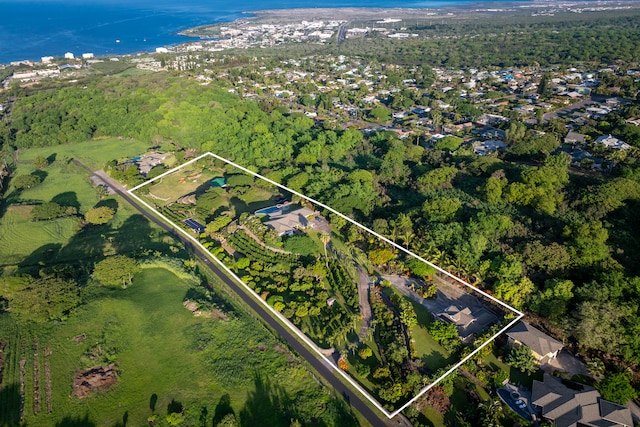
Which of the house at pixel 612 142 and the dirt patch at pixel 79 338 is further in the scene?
the house at pixel 612 142

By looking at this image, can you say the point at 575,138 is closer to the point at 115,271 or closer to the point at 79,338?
the point at 115,271

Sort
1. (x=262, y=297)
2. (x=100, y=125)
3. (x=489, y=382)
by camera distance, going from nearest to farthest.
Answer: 1. (x=489, y=382)
2. (x=262, y=297)
3. (x=100, y=125)

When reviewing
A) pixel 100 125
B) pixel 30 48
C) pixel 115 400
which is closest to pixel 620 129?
pixel 115 400

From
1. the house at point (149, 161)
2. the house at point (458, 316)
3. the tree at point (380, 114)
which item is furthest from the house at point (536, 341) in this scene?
the tree at point (380, 114)

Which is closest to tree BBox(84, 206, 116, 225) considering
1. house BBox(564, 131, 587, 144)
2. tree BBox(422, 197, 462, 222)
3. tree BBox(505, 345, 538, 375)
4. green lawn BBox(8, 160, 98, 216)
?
green lawn BBox(8, 160, 98, 216)

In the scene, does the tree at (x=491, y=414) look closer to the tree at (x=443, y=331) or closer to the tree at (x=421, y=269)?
the tree at (x=443, y=331)

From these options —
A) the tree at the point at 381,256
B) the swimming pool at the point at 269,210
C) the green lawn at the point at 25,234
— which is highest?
the tree at the point at 381,256

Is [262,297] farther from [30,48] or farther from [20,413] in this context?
[30,48]
